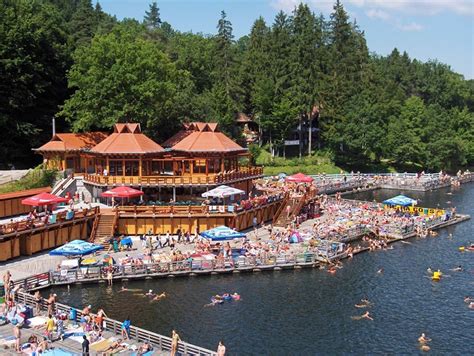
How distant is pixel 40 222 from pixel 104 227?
6.32 metres

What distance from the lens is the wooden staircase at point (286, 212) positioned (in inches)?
2339

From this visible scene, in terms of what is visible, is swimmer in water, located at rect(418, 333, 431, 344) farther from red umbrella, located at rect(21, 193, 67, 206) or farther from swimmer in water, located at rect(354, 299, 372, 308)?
red umbrella, located at rect(21, 193, 67, 206)

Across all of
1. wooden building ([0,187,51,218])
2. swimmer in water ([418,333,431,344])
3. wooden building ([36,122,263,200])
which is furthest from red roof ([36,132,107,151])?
swimmer in water ([418,333,431,344])

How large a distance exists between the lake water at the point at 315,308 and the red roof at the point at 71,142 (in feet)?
83.1

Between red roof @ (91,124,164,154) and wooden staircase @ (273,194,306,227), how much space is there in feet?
46.9

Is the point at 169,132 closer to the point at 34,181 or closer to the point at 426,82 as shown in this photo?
the point at 34,181

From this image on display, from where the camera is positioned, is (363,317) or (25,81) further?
(25,81)

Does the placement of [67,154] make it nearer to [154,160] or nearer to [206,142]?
[154,160]

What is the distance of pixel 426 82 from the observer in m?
136

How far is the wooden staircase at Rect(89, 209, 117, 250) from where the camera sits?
163 feet

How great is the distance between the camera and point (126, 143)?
57.2m

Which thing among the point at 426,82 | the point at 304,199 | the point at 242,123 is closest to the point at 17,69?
the point at 304,199

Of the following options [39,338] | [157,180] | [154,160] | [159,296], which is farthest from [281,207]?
[39,338]

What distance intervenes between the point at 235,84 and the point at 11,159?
4709 cm
